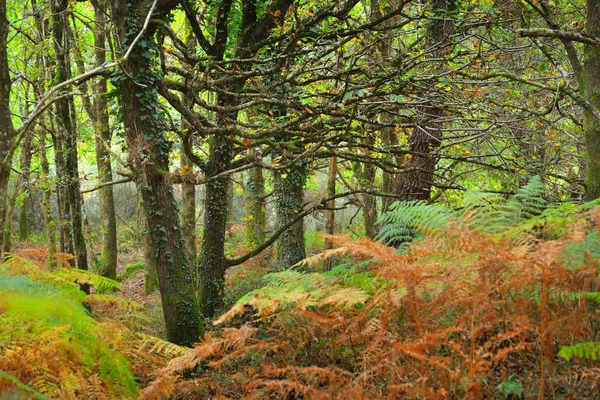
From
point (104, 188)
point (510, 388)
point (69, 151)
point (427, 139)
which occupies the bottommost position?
point (510, 388)

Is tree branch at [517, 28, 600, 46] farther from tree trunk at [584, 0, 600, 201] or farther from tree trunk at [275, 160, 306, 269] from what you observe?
tree trunk at [275, 160, 306, 269]

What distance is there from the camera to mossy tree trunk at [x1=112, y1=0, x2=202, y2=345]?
18.4ft

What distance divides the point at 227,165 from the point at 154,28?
272cm

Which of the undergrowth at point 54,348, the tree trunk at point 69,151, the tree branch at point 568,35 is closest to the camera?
the undergrowth at point 54,348

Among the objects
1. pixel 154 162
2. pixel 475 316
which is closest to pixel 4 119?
pixel 154 162

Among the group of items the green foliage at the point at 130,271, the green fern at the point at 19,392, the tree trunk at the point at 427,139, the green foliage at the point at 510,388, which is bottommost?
the green foliage at the point at 130,271

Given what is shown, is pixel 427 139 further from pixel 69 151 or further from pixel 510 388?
pixel 69 151

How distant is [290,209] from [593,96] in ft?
20.4

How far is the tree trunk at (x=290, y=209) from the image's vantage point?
10117 millimetres

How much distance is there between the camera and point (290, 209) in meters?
10.1

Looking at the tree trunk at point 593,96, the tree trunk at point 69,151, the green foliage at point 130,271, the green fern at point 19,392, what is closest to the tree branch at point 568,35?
the tree trunk at point 593,96

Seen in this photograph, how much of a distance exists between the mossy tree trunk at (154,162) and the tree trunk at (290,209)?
4.11 m

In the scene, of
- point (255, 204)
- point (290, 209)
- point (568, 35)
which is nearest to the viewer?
point (568, 35)

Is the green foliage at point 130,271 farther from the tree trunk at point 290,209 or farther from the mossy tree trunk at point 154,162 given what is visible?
the mossy tree trunk at point 154,162
